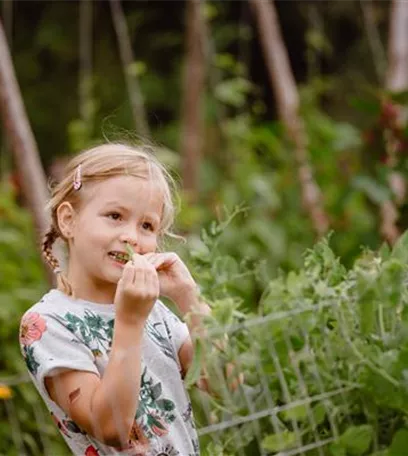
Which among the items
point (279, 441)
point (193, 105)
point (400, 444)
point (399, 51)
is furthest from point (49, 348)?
point (193, 105)

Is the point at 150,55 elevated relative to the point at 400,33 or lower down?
elevated

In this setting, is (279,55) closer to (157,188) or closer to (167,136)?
(167,136)

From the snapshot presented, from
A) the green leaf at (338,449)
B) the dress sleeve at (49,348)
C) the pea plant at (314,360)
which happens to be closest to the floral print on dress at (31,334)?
the dress sleeve at (49,348)

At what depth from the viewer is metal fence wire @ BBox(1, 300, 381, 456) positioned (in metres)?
2.07

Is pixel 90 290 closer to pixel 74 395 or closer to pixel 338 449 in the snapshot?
pixel 74 395

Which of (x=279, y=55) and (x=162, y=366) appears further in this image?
(x=279, y=55)

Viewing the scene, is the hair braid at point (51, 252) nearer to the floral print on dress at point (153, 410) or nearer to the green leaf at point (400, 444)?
the floral print on dress at point (153, 410)

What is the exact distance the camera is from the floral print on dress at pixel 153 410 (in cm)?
191

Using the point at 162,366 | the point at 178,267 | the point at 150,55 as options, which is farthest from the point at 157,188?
the point at 150,55

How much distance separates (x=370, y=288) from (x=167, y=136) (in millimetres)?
5921

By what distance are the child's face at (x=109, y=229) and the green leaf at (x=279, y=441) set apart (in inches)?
13.8

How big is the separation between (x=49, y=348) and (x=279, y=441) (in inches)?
17.1

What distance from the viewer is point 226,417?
7.24ft

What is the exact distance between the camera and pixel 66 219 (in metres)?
1.99
